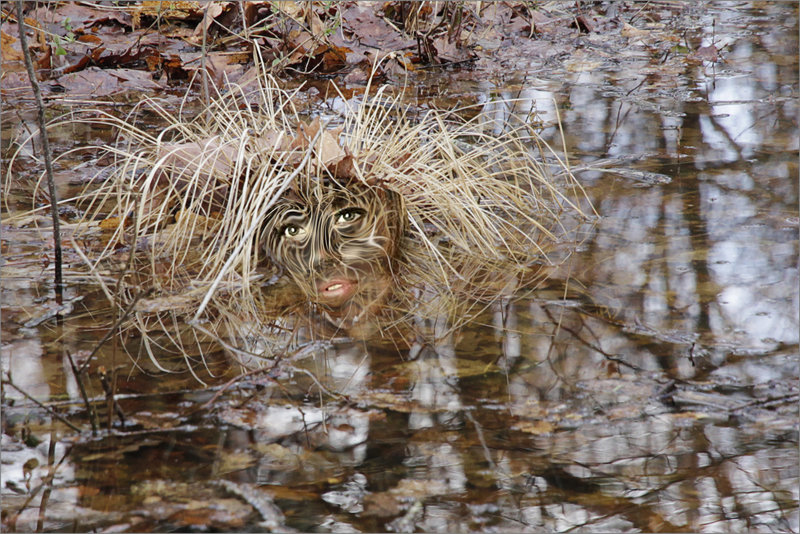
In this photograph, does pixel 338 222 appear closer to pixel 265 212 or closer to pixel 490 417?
pixel 265 212

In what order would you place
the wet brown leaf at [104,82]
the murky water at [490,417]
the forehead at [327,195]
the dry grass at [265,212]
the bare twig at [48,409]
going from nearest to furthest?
the murky water at [490,417] → the bare twig at [48,409] → the dry grass at [265,212] → the forehead at [327,195] → the wet brown leaf at [104,82]

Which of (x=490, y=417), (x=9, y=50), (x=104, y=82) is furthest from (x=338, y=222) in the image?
(x=9, y=50)

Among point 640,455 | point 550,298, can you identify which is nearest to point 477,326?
point 550,298

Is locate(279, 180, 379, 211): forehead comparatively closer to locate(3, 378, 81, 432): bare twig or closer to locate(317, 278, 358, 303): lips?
locate(317, 278, 358, 303): lips

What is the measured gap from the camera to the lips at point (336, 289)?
2.50 metres

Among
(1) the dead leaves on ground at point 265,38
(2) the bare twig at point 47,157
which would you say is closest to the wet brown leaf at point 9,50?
(1) the dead leaves on ground at point 265,38

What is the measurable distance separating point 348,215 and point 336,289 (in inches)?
13.4

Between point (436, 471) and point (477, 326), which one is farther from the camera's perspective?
point (477, 326)

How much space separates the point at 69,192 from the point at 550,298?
6.32 feet

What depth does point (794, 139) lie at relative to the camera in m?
3.70

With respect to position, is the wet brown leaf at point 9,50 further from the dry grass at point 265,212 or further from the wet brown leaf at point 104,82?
the dry grass at point 265,212

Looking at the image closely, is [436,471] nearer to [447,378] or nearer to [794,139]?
[447,378]

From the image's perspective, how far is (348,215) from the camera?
2.80 m

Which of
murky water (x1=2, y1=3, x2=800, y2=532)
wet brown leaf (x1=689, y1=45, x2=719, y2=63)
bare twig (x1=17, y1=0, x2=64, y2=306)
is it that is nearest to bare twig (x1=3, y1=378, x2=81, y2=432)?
murky water (x1=2, y1=3, x2=800, y2=532)
